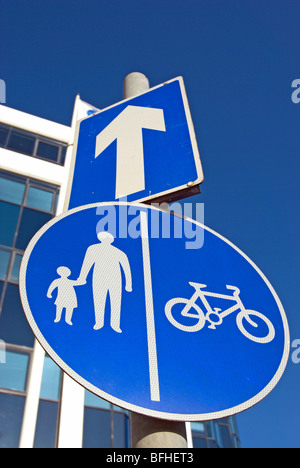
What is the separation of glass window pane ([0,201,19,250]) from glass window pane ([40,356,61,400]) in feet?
10.5

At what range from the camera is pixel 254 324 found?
55.5 inches

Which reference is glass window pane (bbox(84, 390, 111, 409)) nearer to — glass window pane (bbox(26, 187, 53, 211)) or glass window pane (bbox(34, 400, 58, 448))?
glass window pane (bbox(34, 400, 58, 448))

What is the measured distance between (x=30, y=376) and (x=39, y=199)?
505 centimetres

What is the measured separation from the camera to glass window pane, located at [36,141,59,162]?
12.4 metres

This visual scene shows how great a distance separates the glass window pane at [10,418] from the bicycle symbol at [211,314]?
7292mm

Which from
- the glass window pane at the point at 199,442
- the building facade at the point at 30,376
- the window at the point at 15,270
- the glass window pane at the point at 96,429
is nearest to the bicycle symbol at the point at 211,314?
the building facade at the point at 30,376

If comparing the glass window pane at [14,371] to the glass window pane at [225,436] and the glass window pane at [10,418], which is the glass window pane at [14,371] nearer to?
the glass window pane at [10,418]

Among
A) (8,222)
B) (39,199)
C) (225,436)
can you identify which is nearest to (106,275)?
(8,222)

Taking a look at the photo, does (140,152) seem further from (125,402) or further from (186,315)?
Result: (125,402)

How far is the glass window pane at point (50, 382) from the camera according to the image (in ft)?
27.2

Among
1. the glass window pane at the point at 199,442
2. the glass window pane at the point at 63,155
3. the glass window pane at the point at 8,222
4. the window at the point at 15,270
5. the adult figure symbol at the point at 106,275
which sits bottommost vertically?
the adult figure symbol at the point at 106,275

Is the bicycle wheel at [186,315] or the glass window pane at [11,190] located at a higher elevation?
the glass window pane at [11,190]

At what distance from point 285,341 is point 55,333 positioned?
30.7 inches

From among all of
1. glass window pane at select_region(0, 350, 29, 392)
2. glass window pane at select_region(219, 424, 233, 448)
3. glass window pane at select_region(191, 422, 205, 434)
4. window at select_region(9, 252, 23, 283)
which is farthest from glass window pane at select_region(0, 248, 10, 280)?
glass window pane at select_region(219, 424, 233, 448)
